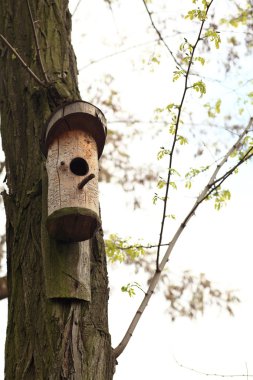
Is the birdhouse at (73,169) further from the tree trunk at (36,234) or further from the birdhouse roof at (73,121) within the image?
the tree trunk at (36,234)

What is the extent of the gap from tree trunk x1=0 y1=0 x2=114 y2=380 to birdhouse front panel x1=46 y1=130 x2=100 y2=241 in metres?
0.18

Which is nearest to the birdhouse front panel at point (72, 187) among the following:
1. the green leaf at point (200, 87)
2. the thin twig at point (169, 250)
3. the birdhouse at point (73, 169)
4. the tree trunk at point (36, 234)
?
the birdhouse at point (73, 169)

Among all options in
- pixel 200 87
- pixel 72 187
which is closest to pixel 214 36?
pixel 200 87

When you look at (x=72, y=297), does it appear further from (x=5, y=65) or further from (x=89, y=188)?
(x=5, y=65)

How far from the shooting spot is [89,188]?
2.23 m

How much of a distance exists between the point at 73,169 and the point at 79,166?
0.03 m

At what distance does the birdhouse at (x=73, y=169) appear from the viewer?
2137mm

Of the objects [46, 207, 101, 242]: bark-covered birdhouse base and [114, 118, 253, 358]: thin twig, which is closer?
[46, 207, 101, 242]: bark-covered birdhouse base

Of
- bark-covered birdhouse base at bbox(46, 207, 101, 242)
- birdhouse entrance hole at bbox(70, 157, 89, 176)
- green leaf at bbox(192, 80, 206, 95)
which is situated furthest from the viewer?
green leaf at bbox(192, 80, 206, 95)

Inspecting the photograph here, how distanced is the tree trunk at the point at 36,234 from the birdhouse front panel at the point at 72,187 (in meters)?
0.18

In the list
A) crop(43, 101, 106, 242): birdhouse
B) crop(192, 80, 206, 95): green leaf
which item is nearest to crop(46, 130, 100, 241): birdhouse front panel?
crop(43, 101, 106, 242): birdhouse

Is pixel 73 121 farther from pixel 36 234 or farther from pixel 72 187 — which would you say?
pixel 36 234

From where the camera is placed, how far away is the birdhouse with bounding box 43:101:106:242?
214cm

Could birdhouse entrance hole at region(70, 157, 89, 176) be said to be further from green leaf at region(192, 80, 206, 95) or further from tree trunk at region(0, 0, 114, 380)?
green leaf at region(192, 80, 206, 95)
